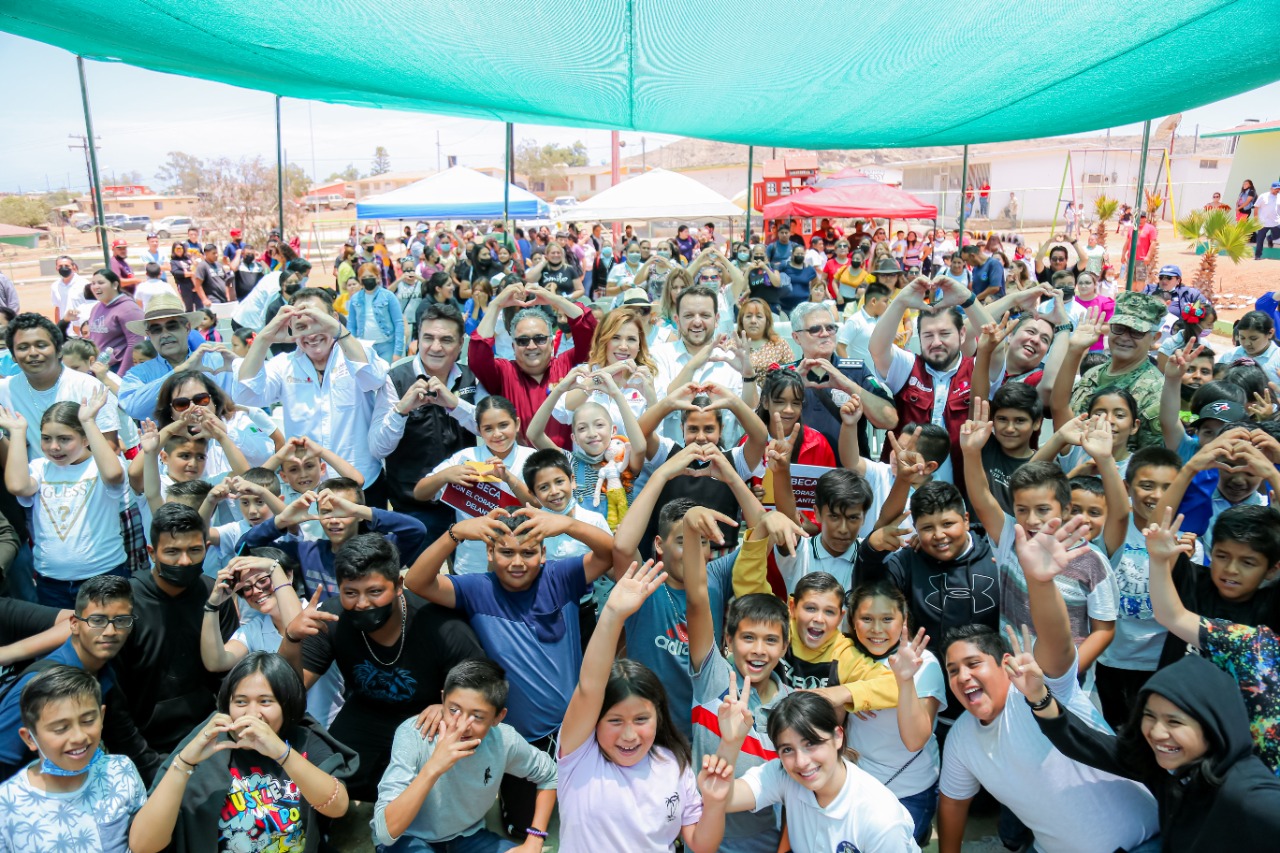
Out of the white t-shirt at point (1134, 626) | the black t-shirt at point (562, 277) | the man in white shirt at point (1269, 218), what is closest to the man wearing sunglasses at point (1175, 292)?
the white t-shirt at point (1134, 626)

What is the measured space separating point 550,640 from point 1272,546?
96.7 inches

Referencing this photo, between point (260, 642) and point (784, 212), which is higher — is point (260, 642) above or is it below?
below

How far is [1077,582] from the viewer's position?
10.1 ft

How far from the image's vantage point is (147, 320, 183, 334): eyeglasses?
5457 millimetres

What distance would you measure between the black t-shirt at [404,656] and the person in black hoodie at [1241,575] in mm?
2476

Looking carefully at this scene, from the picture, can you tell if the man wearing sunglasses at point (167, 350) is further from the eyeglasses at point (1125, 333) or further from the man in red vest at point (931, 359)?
the eyeglasses at point (1125, 333)

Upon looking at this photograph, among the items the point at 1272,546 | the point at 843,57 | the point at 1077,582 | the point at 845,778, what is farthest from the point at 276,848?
the point at 843,57

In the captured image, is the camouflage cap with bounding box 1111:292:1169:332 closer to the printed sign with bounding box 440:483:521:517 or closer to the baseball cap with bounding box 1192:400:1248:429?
the baseball cap with bounding box 1192:400:1248:429

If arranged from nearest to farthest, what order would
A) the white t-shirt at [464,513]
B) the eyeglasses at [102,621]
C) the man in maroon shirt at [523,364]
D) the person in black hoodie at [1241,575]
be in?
1. the person in black hoodie at [1241,575]
2. the eyeglasses at [102,621]
3. the white t-shirt at [464,513]
4. the man in maroon shirt at [523,364]

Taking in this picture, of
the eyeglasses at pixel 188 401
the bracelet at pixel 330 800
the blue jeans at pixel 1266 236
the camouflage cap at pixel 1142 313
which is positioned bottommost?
the bracelet at pixel 330 800

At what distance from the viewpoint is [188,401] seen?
14.0ft

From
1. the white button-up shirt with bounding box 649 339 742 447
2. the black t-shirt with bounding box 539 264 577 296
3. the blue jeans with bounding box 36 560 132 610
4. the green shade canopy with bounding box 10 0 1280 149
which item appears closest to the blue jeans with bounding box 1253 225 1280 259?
the black t-shirt with bounding box 539 264 577 296

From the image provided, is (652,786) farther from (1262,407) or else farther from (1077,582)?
(1262,407)

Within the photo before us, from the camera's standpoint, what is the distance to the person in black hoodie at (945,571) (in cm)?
313
